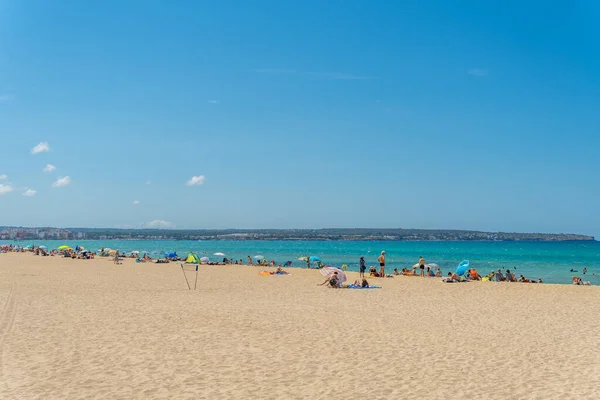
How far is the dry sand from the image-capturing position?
26.2 feet

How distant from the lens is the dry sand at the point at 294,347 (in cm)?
798

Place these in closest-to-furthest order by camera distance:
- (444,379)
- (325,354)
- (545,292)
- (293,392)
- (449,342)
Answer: (293,392) < (444,379) < (325,354) < (449,342) < (545,292)

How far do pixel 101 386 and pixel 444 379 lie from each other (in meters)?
5.48

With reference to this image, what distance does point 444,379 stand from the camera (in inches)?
333

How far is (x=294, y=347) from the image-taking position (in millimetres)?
10695

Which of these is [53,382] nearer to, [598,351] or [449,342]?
[449,342]

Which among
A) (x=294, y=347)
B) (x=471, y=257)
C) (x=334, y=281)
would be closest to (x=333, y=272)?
(x=334, y=281)

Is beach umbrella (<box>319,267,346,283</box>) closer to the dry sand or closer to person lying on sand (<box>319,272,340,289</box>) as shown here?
person lying on sand (<box>319,272,340,289</box>)

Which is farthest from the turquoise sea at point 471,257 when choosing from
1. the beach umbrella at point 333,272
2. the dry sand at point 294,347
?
the dry sand at point 294,347

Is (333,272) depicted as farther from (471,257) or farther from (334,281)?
(471,257)

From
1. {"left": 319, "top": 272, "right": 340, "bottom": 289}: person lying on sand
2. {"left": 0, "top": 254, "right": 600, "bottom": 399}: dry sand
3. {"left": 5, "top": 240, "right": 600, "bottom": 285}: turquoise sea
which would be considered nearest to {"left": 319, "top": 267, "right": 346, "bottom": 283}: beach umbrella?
{"left": 319, "top": 272, "right": 340, "bottom": 289}: person lying on sand

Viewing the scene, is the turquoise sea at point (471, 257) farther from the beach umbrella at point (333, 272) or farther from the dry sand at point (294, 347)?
the dry sand at point (294, 347)

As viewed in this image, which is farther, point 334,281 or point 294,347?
point 334,281

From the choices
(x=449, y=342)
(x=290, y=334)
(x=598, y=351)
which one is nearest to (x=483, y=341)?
(x=449, y=342)
